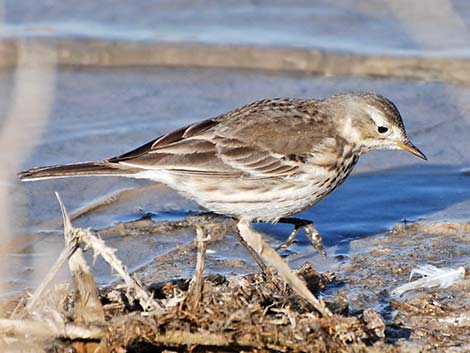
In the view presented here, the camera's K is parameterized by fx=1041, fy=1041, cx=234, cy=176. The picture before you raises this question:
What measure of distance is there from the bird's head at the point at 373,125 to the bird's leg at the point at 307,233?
687 millimetres

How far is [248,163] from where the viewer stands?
23.3 feet

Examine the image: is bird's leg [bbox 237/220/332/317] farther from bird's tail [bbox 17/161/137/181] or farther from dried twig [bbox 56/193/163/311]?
bird's tail [bbox 17/161/137/181]

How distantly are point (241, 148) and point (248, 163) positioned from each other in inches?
5.0

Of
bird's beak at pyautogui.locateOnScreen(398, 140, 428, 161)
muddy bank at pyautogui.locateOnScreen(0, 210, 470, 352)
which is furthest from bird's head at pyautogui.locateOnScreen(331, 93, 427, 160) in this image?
muddy bank at pyautogui.locateOnScreen(0, 210, 470, 352)

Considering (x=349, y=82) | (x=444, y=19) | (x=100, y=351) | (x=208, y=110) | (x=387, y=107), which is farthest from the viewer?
(x=444, y=19)

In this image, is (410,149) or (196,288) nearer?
(196,288)

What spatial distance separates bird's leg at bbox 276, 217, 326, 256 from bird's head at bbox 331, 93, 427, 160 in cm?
69

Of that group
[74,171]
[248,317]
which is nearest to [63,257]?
[248,317]

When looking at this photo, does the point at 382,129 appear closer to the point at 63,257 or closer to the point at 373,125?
the point at 373,125

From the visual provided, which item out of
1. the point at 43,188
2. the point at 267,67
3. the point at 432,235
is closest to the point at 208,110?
the point at 267,67

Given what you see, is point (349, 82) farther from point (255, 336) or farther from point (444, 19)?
point (255, 336)

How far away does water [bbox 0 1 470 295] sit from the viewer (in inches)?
298

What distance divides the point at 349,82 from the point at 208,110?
161cm

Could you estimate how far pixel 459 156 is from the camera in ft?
28.9
